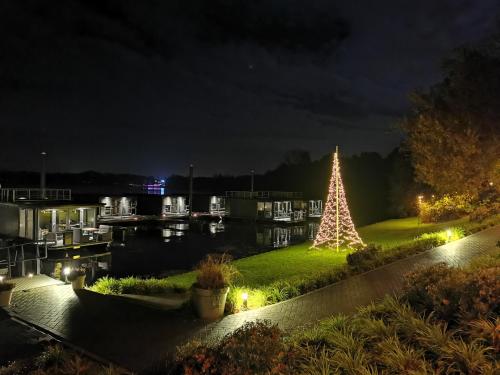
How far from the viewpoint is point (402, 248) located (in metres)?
13.8

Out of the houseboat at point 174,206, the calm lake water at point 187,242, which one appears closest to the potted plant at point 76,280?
the calm lake water at point 187,242

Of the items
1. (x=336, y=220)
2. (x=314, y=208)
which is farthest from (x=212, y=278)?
(x=314, y=208)

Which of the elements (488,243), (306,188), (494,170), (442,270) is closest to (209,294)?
(442,270)

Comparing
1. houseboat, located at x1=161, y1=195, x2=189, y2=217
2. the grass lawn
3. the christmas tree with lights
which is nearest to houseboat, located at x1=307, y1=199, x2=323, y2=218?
houseboat, located at x1=161, y1=195, x2=189, y2=217

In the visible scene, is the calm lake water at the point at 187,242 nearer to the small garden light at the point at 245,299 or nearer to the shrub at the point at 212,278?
the small garden light at the point at 245,299

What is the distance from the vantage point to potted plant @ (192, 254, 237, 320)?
7.62m

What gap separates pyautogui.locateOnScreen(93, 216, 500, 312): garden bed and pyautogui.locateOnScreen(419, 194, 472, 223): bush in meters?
1.29

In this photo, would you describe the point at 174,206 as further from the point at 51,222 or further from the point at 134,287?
the point at 134,287

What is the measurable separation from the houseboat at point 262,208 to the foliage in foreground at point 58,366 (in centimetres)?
3299

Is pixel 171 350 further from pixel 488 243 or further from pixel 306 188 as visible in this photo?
pixel 306 188

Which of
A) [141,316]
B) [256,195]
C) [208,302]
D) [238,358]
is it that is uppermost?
[256,195]

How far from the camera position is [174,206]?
43844mm

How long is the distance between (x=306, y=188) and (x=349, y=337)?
7096 centimetres

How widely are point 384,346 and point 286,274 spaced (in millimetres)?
8324
